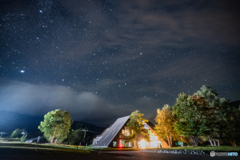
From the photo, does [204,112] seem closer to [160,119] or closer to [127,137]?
[160,119]

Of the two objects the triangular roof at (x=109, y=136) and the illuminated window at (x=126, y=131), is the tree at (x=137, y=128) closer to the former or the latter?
the illuminated window at (x=126, y=131)

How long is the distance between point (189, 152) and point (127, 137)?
25071 mm

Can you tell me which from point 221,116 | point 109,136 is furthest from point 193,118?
point 109,136

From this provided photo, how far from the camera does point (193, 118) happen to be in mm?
25016

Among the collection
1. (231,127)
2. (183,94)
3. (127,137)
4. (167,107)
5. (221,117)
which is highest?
(183,94)

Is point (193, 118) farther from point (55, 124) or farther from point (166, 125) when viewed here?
point (55, 124)

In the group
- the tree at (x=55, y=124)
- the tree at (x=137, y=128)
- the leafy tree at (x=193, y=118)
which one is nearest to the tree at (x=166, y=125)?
the tree at (x=137, y=128)

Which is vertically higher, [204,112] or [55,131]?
[204,112]

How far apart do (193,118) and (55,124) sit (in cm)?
4241

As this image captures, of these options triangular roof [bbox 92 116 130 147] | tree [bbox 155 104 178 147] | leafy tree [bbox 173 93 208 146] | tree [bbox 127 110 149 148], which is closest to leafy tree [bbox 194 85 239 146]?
leafy tree [bbox 173 93 208 146]

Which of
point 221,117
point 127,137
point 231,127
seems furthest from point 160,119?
point 231,127

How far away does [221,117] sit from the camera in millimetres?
30250

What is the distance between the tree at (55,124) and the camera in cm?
4136

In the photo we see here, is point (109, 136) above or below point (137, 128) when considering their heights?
below
